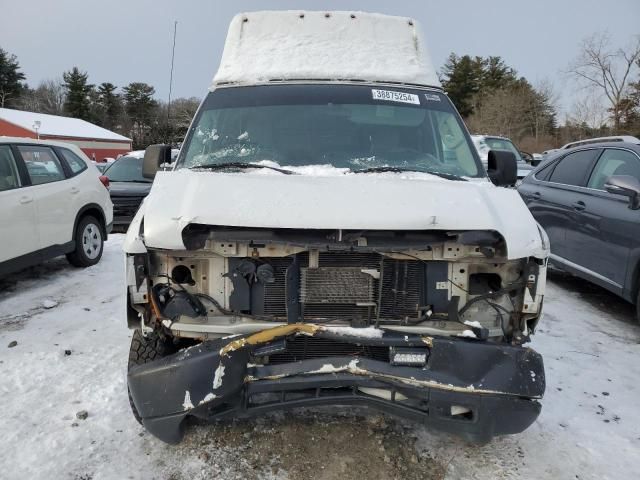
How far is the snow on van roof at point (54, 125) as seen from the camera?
4272 cm

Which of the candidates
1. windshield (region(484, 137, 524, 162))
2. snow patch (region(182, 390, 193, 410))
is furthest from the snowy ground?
windshield (region(484, 137, 524, 162))

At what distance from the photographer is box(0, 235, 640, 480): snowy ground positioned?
9.14 feet

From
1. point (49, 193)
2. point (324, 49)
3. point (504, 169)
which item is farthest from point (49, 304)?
point (504, 169)

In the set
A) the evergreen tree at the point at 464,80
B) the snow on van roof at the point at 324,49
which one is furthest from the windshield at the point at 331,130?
the evergreen tree at the point at 464,80

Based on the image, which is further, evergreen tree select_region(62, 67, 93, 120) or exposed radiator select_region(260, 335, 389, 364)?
evergreen tree select_region(62, 67, 93, 120)

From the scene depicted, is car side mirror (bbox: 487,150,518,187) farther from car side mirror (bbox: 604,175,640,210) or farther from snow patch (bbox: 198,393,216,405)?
snow patch (bbox: 198,393,216,405)

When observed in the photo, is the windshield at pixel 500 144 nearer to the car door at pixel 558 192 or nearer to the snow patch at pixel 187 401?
the car door at pixel 558 192

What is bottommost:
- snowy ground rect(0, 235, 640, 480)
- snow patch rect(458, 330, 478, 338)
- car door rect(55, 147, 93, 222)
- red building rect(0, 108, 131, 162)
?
snowy ground rect(0, 235, 640, 480)

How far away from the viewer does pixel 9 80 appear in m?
62.6

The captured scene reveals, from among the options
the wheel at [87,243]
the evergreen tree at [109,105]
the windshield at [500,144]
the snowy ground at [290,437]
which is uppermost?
the evergreen tree at [109,105]

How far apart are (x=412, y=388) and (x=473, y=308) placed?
2.13ft

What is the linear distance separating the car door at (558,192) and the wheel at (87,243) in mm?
6313

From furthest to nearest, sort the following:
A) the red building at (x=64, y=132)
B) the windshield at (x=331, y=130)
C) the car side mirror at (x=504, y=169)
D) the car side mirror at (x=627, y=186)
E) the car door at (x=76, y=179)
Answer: the red building at (x=64, y=132) < the car door at (x=76, y=179) < the car side mirror at (x=627, y=186) < the car side mirror at (x=504, y=169) < the windshield at (x=331, y=130)

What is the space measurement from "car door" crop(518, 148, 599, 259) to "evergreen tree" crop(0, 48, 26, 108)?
7087 centimetres
